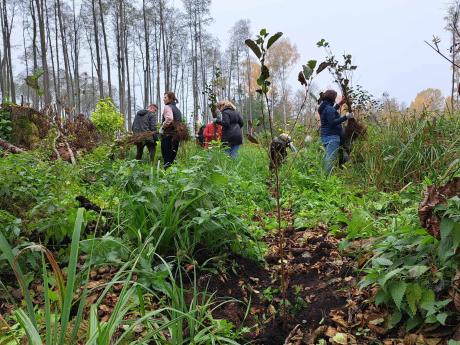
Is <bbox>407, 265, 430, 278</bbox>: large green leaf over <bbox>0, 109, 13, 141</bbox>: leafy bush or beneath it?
beneath

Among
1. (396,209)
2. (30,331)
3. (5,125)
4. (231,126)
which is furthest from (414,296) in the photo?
(5,125)

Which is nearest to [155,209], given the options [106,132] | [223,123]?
[223,123]

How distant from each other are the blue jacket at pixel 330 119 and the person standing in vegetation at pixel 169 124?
2791 mm

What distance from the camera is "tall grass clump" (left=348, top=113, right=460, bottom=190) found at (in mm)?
4043

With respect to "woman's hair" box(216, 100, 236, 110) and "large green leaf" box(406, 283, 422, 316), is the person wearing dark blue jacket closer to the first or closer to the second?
"woman's hair" box(216, 100, 236, 110)

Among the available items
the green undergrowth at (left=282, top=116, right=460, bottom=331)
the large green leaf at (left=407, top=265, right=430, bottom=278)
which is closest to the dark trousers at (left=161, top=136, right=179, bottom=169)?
the green undergrowth at (left=282, top=116, right=460, bottom=331)

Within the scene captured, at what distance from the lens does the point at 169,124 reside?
22.7 ft

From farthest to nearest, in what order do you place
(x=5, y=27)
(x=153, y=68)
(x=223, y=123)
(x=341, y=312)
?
(x=153, y=68)
(x=5, y=27)
(x=223, y=123)
(x=341, y=312)

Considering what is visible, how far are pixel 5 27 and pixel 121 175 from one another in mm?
32628

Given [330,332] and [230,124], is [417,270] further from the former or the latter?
[230,124]

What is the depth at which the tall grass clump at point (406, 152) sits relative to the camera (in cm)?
404

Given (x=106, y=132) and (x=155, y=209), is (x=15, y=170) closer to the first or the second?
(x=155, y=209)

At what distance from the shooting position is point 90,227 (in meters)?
2.71

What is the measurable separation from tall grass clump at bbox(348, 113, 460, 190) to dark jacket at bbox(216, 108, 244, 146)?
2583 millimetres
